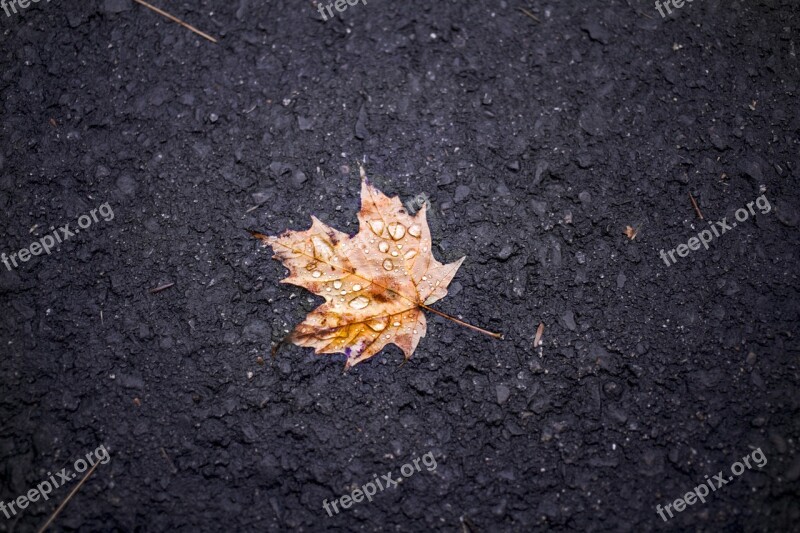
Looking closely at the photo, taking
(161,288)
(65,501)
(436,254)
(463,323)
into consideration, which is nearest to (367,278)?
(436,254)

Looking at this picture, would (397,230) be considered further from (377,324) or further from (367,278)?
(377,324)

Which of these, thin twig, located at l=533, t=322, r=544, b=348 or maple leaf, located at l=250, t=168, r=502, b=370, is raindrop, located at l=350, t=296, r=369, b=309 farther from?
thin twig, located at l=533, t=322, r=544, b=348

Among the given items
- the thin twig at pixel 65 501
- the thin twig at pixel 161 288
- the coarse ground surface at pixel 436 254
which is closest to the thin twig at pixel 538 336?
the coarse ground surface at pixel 436 254

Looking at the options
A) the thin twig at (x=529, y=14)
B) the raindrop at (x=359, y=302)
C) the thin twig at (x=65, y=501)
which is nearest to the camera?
the thin twig at (x=65, y=501)

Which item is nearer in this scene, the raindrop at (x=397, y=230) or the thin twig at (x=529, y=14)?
the raindrop at (x=397, y=230)

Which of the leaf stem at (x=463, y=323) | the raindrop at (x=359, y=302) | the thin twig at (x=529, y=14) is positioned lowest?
the leaf stem at (x=463, y=323)

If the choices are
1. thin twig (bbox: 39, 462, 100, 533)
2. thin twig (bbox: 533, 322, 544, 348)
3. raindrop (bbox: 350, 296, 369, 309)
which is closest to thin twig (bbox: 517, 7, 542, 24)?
thin twig (bbox: 533, 322, 544, 348)

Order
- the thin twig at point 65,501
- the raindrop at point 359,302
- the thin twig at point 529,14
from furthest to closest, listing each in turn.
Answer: the thin twig at point 529,14 < the raindrop at point 359,302 < the thin twig at point 65,501

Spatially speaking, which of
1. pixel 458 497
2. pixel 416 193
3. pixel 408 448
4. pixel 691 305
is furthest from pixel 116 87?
pixel 691 305

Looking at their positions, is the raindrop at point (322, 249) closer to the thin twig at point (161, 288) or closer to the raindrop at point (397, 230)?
the raindrop at point (397, 230)
